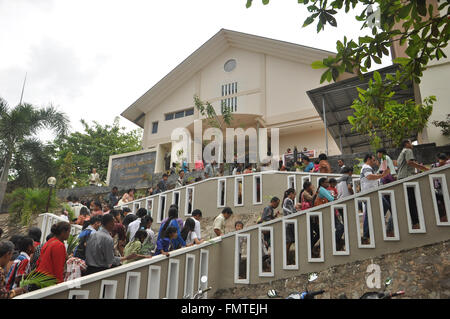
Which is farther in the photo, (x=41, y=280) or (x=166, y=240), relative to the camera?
(x=166, y=240)

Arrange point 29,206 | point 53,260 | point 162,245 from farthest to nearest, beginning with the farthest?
point 29,206, point 162,245, point 53,260

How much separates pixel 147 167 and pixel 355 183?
12.4 metres

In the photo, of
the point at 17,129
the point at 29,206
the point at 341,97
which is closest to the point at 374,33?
the point at 341,97

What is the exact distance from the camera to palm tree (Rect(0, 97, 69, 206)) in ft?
51.1

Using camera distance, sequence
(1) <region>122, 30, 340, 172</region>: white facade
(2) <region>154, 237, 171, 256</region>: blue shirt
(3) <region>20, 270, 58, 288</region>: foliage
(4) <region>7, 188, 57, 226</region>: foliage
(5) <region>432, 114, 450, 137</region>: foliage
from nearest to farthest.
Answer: (3) <region>20, 270, 58, 288</region>: foliage → (2) <region>154, 237, 171, 256</region>: blue shirt → (5) <region>432, 114, 450, 137</region>: foliage → (4) <region>7, 188, 57, 226</region>: foliage → (1) <region>122, 30, 340, 172</region>: white facade

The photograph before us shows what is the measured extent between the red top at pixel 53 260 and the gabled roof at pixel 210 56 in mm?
18336

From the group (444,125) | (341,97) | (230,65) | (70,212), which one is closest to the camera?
(444,125)

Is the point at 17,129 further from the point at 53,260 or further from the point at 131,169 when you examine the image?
the point at 53,260

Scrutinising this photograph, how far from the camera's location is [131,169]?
1912 cm

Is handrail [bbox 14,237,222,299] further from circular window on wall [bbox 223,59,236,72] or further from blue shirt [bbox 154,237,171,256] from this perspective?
circular window on wall [bbox 223,59,236,72]

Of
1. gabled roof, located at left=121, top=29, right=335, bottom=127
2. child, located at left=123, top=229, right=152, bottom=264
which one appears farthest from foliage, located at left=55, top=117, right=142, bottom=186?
child, located at left=123, top=229, right=152, bottom=264

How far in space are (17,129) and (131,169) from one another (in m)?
5.71

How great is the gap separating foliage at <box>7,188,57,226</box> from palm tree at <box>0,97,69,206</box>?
8.15 feet
